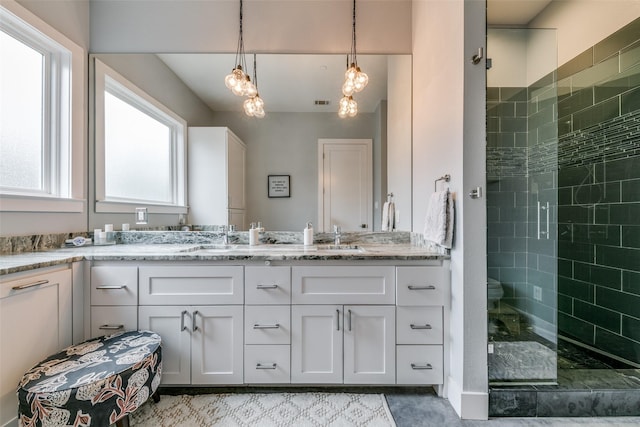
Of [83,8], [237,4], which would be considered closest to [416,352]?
[237,4]

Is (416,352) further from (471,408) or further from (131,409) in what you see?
(131,409)

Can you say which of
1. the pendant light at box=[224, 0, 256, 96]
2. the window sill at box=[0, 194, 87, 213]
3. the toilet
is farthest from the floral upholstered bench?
the toilet

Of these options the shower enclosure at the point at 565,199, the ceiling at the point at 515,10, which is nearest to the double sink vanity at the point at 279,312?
the shower enclosure at the point at 565,199

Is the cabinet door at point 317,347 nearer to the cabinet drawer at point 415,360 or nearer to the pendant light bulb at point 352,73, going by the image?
the cabinet drawer at point 415,360

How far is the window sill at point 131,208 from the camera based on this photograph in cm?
183

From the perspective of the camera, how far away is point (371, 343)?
1.41 m

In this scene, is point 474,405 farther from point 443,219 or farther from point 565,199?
point 565,199

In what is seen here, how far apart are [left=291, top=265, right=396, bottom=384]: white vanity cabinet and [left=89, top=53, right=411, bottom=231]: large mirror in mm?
609

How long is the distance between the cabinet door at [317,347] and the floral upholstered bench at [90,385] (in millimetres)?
675

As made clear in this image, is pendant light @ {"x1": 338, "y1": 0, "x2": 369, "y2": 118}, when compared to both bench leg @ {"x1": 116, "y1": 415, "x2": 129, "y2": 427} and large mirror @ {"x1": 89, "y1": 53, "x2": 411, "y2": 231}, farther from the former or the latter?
bench leg @ {"x1": 116, "y1": 415, "x2": 129, "y2": 427}

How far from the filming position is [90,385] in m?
0.98

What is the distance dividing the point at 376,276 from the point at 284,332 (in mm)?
583

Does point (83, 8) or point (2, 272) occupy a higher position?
point (83, 8)

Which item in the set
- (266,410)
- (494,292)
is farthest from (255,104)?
(494,292)
